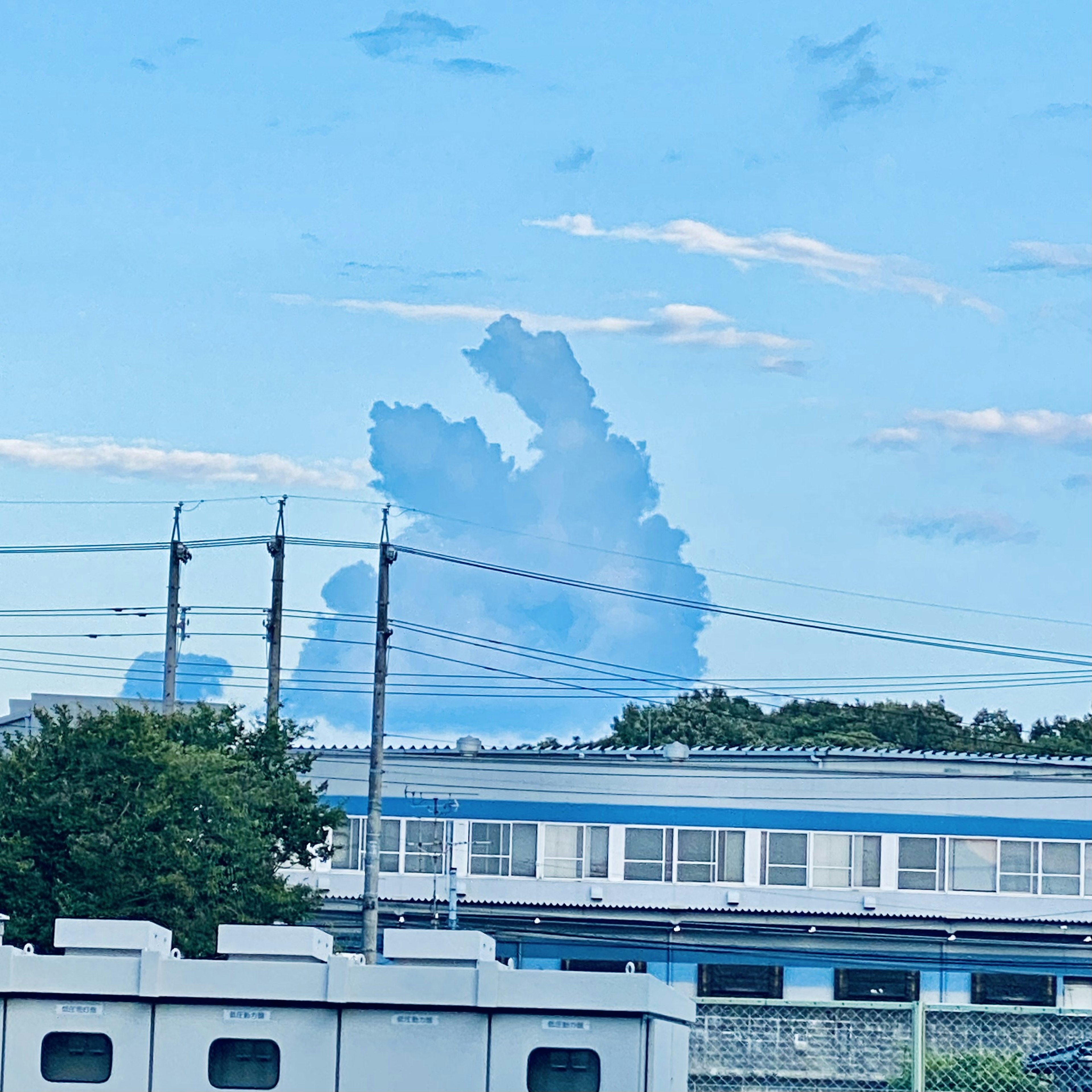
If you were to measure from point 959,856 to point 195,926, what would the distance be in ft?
112

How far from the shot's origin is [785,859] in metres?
66.1

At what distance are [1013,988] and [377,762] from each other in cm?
2510

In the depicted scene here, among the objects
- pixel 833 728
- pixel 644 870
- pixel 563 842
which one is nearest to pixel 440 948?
pixel 644 870

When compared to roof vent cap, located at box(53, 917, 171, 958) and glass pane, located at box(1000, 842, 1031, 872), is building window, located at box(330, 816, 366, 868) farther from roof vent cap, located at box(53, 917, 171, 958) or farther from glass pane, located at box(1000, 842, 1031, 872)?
roof vent cap, located at box(53, 917, 171, 958)

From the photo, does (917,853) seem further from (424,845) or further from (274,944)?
(274,944)

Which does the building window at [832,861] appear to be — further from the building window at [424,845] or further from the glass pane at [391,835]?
the glass pane at [391,835]

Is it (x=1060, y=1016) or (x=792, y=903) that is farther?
(x=792, y=903)

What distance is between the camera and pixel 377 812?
4700 centimetres

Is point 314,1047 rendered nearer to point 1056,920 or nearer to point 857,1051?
point 857,1051

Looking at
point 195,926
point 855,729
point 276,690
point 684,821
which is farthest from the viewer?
point 855,729

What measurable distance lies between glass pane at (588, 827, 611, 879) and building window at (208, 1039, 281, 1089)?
52424 millimetres

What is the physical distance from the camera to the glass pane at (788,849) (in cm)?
6594

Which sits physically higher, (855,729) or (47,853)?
(855,729)

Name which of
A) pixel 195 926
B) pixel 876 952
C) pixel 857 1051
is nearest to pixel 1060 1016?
pixel 857 1051
